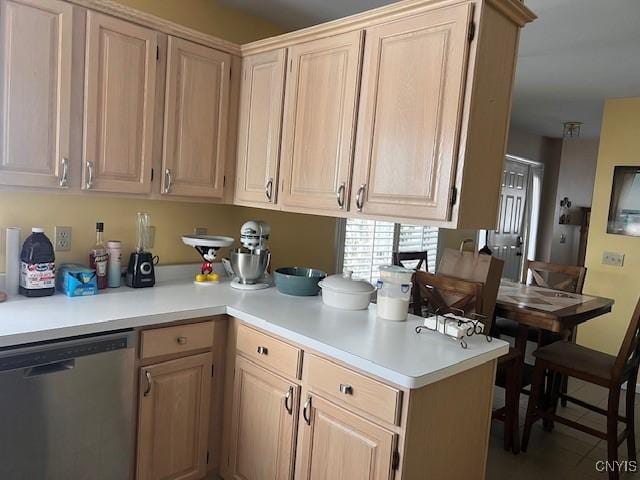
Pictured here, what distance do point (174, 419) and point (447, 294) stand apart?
1.57 meters

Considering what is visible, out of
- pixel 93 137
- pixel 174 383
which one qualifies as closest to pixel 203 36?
pixel 93 137

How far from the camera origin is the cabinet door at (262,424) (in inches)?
72.9

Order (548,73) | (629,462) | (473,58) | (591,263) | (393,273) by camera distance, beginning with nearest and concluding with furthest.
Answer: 1. (473,58)
2. (393,273)
3. (629,462)
4. (548,73)
5. (591,263)

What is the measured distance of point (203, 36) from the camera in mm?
2377

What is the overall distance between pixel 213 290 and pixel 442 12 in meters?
1.62

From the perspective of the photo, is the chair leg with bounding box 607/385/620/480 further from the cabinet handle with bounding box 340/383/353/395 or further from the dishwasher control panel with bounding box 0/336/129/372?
the dishwasher control panel with bounding box 0/336/129/372

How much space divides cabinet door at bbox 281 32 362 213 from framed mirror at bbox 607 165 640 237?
3.16 meters

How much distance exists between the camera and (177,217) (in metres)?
2.67

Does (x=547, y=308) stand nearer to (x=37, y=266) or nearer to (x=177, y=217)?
(x=177, y=217)

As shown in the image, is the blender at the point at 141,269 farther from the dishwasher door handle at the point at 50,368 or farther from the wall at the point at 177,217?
the dishwasher door handle at the point at 50,368

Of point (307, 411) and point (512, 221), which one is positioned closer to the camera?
point (307, 411)

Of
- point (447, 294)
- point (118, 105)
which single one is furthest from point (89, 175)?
point (447, 294)

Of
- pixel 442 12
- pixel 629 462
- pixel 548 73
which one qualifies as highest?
pixel 548 73

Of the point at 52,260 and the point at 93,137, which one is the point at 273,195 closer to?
the point at 93,137
